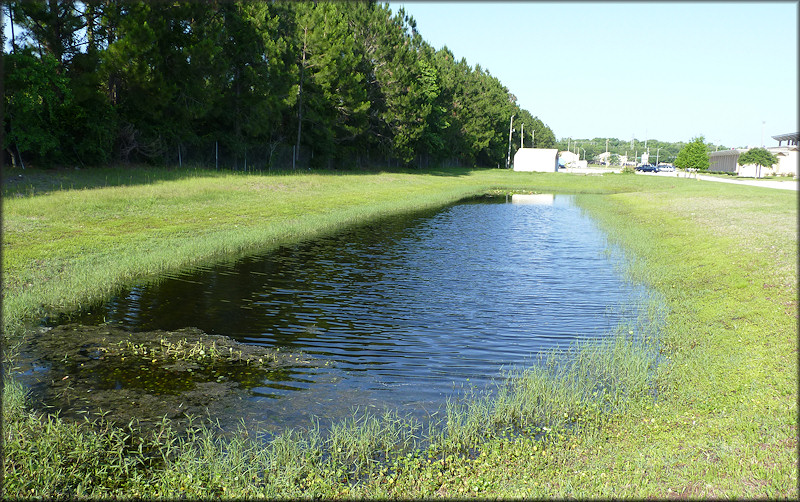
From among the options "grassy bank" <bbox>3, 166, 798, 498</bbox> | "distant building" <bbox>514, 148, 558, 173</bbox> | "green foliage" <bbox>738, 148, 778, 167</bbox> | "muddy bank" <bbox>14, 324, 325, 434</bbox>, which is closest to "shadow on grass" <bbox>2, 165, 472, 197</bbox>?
"grassy bank" <bbox>3, 166, 798, 498</bbox>

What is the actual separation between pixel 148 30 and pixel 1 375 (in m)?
30.0

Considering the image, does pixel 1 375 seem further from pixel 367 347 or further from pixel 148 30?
pixel 148 30

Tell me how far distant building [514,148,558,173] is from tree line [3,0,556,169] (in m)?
26.0

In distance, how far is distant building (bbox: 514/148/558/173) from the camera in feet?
309

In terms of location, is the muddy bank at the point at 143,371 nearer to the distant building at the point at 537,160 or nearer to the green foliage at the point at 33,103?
the green foliage at the point at 33,103

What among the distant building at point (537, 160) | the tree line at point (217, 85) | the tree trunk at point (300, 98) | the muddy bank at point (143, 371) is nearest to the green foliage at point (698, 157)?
the distant building at point (537, 160)

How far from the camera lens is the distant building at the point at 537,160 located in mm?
94125

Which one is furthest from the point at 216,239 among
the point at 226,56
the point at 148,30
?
the point at 226,56

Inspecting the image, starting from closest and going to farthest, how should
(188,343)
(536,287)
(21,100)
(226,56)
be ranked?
(188,343) < (536,287) < (21,100) < (226,56)

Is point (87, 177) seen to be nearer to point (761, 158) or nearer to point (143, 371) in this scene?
point (143, 371)

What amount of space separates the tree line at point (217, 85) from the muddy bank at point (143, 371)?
78.7ft

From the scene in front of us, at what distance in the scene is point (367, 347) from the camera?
9.66 m

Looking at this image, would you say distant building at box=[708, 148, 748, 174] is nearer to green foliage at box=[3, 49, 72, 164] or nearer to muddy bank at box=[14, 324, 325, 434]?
green foliage at box=[3, 49, 72, 164]

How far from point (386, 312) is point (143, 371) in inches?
192
